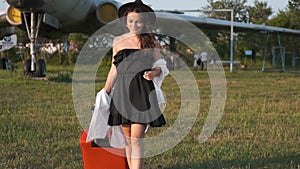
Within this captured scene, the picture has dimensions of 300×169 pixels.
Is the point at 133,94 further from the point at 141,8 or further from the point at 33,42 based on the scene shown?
the point at 33,42

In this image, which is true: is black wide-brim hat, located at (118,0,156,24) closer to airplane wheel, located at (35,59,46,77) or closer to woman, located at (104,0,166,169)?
Answer: woman, located at (104,0,166,169)

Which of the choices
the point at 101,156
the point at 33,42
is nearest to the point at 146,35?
the point at 101,156

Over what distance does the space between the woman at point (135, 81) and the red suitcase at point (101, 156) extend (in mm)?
165

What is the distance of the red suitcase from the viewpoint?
127 inches

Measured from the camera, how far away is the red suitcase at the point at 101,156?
3223mm

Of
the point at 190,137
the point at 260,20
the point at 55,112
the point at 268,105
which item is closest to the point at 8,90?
the point at 55,112

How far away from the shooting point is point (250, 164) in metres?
3.71

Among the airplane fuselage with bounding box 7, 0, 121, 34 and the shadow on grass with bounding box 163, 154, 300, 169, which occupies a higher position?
Result: the airplane fuselage with bounding box 7, 0, 121, 34

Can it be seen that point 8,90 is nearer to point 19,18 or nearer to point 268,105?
point 19,18

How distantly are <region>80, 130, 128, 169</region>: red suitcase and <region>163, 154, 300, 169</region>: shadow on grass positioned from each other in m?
0.53

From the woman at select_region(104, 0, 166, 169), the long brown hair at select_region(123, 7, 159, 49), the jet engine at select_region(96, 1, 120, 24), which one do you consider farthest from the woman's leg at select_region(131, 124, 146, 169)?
Result: the jet engine at select_region(96, 1, 120, 24)

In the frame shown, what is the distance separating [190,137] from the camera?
15.7ft

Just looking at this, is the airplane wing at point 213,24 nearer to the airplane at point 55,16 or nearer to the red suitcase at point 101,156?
the airplane at point 55,16

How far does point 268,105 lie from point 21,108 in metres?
3.65
